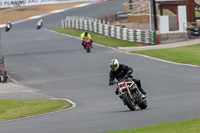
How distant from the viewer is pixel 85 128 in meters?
12.5

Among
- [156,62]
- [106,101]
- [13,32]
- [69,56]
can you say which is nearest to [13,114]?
[106,101]

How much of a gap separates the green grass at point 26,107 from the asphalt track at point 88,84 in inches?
31.3

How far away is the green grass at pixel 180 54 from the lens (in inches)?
1224

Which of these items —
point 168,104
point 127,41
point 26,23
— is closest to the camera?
point 168,104

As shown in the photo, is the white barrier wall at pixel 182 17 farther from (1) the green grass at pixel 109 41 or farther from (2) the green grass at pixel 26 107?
(2) the green grass at pixel 26 107

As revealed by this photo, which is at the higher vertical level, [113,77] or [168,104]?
[113,77]

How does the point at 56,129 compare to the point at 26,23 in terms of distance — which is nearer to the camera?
the point at 56,129

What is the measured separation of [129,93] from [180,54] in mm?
19318

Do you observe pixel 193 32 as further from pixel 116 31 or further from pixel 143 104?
pixel 143 104

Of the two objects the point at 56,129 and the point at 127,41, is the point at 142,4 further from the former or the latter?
the point at 56,129

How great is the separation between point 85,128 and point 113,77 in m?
3.20

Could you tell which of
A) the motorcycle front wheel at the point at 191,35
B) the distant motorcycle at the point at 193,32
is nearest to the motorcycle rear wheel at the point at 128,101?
the distant motorcycle at the point at 193,32

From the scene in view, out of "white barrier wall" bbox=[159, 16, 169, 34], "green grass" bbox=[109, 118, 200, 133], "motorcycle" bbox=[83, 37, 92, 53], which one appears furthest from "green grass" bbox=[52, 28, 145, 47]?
"green grass" bbox=[109, 118, 200, 133]

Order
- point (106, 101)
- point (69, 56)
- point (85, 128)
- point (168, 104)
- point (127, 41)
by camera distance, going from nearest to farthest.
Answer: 1. point (85, 128)
2. point (168, 104)
3. point (106, 101)
4. point (69, 56)
5. point (127, 41)
